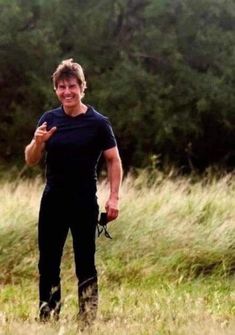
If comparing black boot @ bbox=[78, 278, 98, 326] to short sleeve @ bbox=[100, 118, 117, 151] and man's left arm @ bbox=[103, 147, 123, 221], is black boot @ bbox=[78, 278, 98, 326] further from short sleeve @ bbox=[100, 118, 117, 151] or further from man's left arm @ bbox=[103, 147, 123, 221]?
short sleeve @ bbox=[100, 118, 117, 151]

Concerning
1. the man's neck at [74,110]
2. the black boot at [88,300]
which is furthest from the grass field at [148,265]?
the man's neck at [74,110]

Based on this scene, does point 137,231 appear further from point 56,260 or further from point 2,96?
point 2,96

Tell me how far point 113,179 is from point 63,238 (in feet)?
1.56

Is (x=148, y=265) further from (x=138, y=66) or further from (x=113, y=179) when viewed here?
(x=138, y=66)

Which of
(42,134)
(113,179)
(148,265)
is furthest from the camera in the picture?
(148,265)

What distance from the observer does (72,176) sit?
173 inches

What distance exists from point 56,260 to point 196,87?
41.2 feet

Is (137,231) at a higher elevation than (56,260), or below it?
below

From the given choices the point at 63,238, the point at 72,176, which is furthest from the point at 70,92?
the point at 63,238

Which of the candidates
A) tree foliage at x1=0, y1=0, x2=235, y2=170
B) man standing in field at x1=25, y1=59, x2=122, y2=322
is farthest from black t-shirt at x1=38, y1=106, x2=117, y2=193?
tree foliage at x1=0, y1=0, x2=235, y2=170

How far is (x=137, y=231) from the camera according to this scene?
22.8 ft

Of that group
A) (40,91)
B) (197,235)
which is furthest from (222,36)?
(197,235)

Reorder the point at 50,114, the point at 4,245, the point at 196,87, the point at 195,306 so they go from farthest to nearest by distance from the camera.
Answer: the point at 196,87 → the point at 4,245 → the point at 195,306 → the point at 50,114

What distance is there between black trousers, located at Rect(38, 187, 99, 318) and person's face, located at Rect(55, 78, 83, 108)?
51cm
